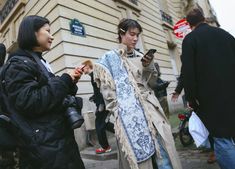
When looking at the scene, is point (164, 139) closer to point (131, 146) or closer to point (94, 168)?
point (131, 146)

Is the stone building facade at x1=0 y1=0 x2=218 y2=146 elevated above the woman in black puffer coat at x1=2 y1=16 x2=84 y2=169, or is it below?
above

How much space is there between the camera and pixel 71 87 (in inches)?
74.1

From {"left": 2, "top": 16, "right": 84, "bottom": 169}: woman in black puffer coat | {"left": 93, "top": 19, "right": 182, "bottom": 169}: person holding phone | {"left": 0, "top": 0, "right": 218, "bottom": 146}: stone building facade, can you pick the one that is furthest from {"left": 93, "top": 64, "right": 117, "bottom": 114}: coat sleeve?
{"left": 0, "top": 0, "right": 218, "bottom": 146}: stone building facade

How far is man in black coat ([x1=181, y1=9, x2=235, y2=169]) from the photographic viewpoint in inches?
90.0

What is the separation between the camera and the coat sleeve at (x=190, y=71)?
94.0 inches

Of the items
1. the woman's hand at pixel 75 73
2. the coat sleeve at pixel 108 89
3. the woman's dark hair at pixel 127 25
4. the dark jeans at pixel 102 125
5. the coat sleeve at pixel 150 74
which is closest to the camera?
the woman's hand at pixel 75 73

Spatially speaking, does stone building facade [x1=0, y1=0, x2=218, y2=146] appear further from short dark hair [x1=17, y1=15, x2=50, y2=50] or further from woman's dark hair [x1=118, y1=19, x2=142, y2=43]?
short dark hair [x1=17, y1=15, x2=50, y2=50]

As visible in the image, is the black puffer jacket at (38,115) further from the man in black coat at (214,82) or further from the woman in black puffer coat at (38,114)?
the man in black coat at (214,82)

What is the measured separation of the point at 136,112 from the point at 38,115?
2.95 feet

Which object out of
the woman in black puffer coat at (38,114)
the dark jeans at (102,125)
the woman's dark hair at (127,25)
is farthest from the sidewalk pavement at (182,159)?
the woman in black puffer coat at (38,114)

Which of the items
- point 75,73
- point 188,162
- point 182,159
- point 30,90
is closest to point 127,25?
point 75,73

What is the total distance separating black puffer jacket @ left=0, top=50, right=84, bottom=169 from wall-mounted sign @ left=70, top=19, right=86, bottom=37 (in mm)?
5258

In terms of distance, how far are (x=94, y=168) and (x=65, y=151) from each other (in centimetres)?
279

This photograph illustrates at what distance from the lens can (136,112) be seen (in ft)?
7.41
